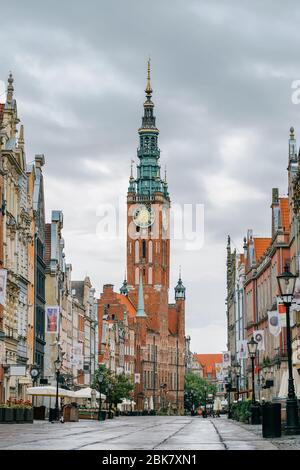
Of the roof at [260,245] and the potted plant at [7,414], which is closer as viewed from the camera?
the potted plant at [7,414]

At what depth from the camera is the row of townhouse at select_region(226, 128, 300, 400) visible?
65.6 meters

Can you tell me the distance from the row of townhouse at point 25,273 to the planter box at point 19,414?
5571 millimetres

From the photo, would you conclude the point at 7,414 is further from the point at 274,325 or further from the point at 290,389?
the point at 290,389

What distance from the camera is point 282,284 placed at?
3027 centimetres

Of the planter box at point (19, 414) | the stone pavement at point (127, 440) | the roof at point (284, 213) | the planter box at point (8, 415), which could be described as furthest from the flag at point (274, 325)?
the stone pavement at point (127, 440)

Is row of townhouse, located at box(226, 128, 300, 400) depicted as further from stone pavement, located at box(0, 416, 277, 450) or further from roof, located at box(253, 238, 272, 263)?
stone pavement, located at box(0, 416, 277, 450)

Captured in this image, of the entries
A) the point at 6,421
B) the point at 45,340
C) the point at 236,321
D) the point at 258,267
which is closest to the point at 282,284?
the point at 6,421

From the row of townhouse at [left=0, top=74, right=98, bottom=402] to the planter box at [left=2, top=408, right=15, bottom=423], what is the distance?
534 centimetres

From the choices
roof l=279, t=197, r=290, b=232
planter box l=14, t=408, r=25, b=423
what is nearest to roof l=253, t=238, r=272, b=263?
roof l=279, t=197, r=290, b=232

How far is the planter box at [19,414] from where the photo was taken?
167 ft

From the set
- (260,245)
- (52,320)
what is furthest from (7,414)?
(260,245)

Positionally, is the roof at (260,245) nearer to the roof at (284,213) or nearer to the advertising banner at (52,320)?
the roof at (284,213)

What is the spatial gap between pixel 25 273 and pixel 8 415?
25.7m
